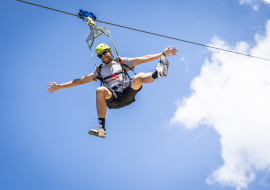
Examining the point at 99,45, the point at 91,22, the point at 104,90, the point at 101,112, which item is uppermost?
the point at 91,22

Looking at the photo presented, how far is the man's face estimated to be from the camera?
480 centimetres

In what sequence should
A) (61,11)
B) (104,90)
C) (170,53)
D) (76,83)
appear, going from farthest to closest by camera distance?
1. (76,83)
2. (170,53)
3. (104,90)
4. (61,11)

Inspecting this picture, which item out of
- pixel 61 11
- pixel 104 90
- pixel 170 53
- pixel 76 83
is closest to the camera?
pixel 61 11

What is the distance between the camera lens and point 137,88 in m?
4.48

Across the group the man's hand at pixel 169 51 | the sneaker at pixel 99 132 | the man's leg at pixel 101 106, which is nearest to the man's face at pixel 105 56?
the man's leg at pixel 101 106

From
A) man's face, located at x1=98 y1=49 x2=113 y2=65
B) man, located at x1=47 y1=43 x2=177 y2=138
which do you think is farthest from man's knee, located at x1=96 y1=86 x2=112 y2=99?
man's face, located at x1=98 y1=49 x2=113 y2=65

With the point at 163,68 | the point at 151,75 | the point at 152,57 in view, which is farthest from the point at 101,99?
the point at 152,57

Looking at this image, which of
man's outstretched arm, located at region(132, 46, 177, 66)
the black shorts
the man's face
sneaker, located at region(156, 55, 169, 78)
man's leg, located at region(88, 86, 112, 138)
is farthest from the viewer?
the man's face

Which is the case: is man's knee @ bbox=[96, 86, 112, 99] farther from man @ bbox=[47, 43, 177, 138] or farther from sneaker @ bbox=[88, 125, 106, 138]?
sneaker @ bbox=[88, 125, 106, 138]

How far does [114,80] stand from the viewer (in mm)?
4660

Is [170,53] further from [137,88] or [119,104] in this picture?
[119,104]

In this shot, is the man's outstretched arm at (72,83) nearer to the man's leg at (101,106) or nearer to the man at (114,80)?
the man at (114,80)

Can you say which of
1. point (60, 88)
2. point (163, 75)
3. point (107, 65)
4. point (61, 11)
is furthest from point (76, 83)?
point (163, 75)

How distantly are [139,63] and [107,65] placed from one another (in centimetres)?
65
